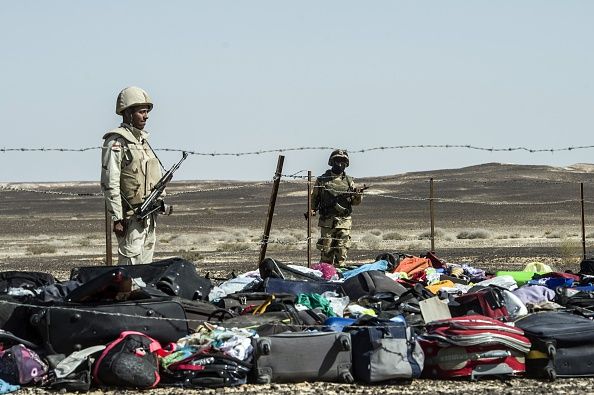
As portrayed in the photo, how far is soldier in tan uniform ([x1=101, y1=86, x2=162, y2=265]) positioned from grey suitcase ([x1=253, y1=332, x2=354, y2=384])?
306 centimetres

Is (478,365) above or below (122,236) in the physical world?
below

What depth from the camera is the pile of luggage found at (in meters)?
9.97

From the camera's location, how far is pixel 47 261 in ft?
99.9

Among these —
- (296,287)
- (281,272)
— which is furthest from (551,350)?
(281,272)

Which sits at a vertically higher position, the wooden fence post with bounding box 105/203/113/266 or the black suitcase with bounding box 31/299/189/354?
the wooden fence post with bounding box 105/203/113/266

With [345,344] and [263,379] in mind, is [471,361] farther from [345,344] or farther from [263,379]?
[263,379]

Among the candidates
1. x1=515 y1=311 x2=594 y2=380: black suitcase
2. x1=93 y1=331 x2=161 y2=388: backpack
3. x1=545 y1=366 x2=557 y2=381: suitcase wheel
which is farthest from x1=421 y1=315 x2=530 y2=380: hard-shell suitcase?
x1=93 y1=331 x2=161 y2=388: backpack

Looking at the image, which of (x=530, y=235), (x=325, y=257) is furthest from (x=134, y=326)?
(x=530, y=235)

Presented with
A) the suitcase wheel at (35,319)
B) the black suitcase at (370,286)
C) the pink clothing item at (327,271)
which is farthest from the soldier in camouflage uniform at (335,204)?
the suitcase wheel at (35,319)

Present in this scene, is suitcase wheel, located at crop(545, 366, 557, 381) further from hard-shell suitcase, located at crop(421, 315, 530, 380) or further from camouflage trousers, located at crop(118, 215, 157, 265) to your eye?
camouflage trousers, located at crop(118, 215, 157, 265)

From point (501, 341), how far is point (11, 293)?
4350mm

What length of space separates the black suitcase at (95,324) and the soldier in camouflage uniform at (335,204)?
6436 millimetres

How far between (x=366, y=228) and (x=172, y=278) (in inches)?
1509

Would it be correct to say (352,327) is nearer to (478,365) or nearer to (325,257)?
(478,365)
